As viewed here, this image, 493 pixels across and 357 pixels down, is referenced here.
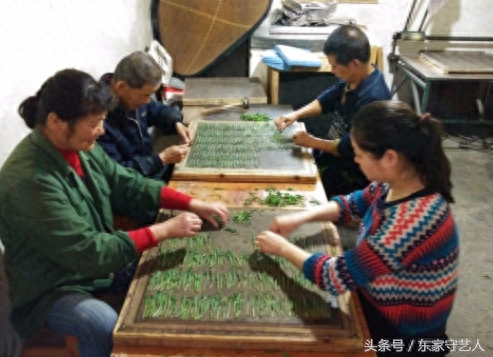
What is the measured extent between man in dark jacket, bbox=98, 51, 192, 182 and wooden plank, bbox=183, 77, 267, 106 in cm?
68

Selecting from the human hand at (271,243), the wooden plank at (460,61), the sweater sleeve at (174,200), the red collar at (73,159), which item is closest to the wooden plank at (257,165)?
the sweater sleeve at (174,200)

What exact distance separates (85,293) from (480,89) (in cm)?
501

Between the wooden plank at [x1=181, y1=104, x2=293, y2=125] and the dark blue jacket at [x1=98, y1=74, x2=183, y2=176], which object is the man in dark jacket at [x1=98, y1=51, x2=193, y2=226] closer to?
the dark blue jacket at [x1=98, y1=74, x2=183, y2=176]

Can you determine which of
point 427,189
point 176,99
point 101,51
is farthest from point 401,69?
point 427,189

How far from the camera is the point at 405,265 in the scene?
1145mm

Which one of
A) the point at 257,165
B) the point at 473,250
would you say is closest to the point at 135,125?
the point at 257,165

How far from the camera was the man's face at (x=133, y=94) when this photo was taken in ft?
6.59

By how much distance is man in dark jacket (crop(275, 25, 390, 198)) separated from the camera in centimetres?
213

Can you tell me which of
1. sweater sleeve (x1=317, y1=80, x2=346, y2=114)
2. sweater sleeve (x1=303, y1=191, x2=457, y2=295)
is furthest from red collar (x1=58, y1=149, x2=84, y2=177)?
sweater sleeve (x1=317, y1=80, x2=346, y2=114)

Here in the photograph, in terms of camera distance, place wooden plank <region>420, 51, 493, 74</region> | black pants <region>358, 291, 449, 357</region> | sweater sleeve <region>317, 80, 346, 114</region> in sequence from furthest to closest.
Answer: wooden plank <region>420, 51, 493, 74</region> → sweater sleeve <region>317, 80, 346, 114</region> → black pants <region>358, 291, 449, 357</region>

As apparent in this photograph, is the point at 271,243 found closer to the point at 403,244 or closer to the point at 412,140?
the point at 403,244

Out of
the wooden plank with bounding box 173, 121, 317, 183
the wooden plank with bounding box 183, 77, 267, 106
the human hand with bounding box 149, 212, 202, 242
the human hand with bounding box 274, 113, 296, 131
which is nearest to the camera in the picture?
the human hand with bounding box 149, 212, 202, 242

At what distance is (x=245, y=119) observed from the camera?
2.65m

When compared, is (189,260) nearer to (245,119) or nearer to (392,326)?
(392,326)
